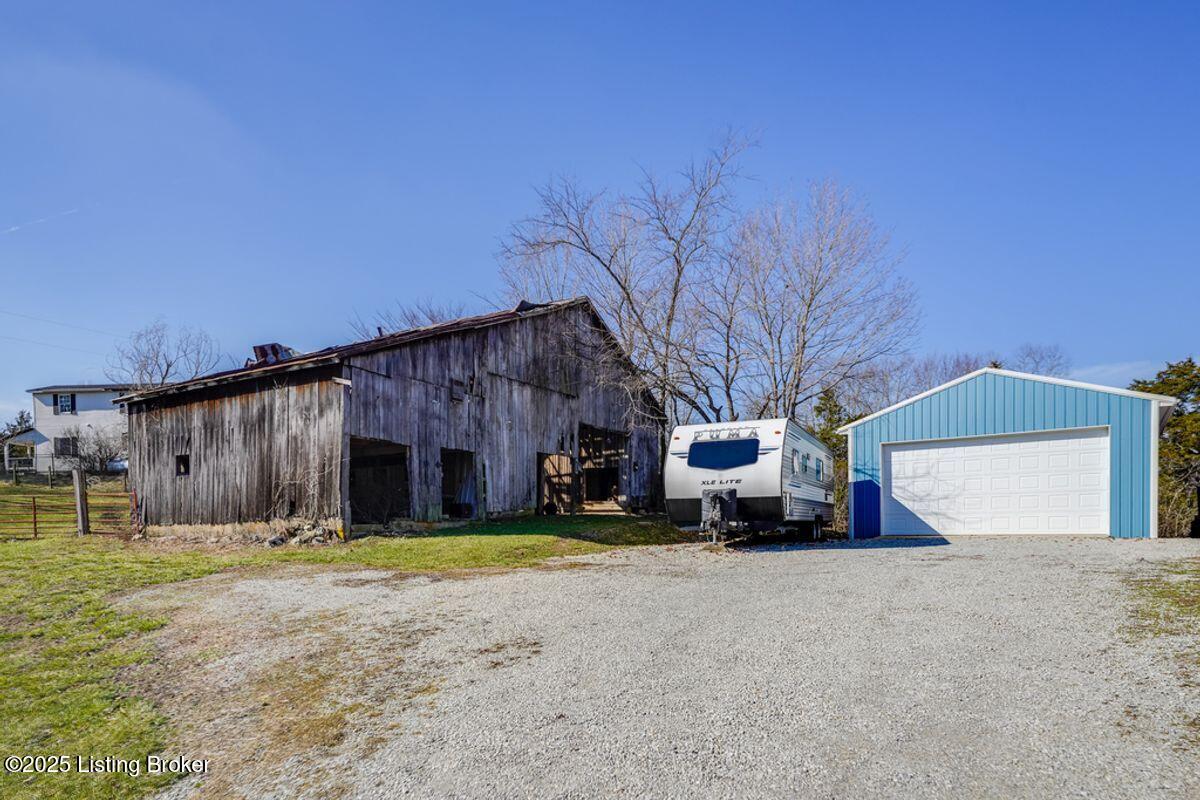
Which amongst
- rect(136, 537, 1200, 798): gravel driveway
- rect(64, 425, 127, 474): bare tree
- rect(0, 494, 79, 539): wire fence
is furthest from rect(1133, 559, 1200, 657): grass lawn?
rect(64, 425, 127, 474): bare tree

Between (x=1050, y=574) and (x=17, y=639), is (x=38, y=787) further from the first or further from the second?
(x=1050, y=574)

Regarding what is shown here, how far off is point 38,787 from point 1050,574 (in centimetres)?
1060

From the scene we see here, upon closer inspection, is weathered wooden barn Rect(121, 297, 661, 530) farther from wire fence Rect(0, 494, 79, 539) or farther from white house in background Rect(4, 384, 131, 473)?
white house in background Rect(4, 384, 131, 473)

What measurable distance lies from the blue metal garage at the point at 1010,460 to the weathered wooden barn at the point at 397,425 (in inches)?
338

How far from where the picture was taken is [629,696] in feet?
15.7

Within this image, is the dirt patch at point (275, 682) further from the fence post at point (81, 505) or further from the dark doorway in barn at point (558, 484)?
the dark doorway in barn at point (558, 484)

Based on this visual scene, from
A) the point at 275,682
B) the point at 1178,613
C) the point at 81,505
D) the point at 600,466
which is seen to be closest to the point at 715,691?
the point at 275,682

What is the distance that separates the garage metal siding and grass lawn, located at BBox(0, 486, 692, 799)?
526 centimetres

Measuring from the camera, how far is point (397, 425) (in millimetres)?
16234

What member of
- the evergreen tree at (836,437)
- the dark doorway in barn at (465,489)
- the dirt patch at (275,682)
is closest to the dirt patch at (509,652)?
the dirt patch at (275,682)

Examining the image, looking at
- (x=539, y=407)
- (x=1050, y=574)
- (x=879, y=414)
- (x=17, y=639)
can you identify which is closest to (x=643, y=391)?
(x=539, y=407)

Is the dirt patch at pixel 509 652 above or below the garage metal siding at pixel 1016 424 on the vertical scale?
below

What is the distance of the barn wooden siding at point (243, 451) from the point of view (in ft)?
49.4

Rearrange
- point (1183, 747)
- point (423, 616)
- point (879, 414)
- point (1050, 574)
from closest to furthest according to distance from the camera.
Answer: point (1183, 747) → point (423, 616) → point (1050, 574) → point (879, 414)
